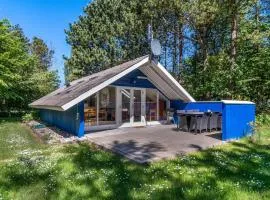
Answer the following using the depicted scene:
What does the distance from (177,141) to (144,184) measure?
203 inches

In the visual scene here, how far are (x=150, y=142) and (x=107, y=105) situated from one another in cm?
504

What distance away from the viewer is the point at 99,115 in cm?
1495

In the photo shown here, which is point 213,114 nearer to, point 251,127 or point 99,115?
point 251,127

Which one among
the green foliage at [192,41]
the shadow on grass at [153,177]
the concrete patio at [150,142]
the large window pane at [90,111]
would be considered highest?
the green foliage at [192,41]

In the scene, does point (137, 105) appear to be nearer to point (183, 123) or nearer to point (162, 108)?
point (162, 108)

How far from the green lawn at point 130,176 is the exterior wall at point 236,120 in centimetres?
170

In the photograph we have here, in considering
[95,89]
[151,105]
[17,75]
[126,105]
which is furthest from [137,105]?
[17,75]

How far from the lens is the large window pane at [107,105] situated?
1512cm

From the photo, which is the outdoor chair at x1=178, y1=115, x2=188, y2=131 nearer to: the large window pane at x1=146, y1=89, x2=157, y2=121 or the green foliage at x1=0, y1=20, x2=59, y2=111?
the large window pane at x1=146, y1=89, x2=157, y2=121

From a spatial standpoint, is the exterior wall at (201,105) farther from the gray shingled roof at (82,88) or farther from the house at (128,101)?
the gray shingled roof at (82,88)

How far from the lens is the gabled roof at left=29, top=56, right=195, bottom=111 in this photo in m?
12.1

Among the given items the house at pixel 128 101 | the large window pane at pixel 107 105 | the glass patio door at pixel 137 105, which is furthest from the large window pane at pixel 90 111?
the glass patio door at pixel 137 105

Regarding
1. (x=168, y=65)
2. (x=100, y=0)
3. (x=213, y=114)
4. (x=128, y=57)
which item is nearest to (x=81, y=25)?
(x=100, y=0)

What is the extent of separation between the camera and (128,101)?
16.1 metres
